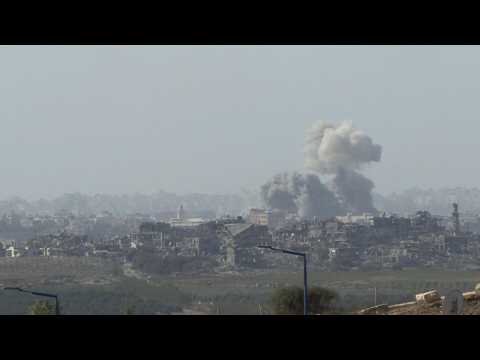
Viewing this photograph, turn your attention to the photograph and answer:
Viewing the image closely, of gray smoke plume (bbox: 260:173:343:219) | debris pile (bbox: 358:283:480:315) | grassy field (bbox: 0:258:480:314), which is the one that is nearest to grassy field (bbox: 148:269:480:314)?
grassy field (bbox: 0:258:480:314)

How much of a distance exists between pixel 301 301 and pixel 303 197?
138982 millimetres

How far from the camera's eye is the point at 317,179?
190250 mm

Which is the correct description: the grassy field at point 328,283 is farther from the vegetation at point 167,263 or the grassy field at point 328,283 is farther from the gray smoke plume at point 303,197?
the gray smoke plume at point 303,197

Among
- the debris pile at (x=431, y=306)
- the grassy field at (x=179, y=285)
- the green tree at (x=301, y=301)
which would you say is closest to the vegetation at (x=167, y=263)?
the grassy field at (x=179, y=285)

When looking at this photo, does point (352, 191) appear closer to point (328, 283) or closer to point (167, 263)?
point (167, 263)

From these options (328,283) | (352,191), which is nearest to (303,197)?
(352,191)

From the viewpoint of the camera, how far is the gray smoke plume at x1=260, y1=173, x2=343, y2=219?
187 metres

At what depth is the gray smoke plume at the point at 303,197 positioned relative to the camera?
186750 mm

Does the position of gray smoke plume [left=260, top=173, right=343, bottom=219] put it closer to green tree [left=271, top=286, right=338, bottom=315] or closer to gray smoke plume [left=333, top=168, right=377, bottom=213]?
gray smoke plume [left=333, top=168, right=377, bottom=213]

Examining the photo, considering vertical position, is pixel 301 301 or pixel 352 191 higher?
pixel 352 191

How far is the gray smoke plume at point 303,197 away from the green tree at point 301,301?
437 feet

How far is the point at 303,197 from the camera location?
617 ft
